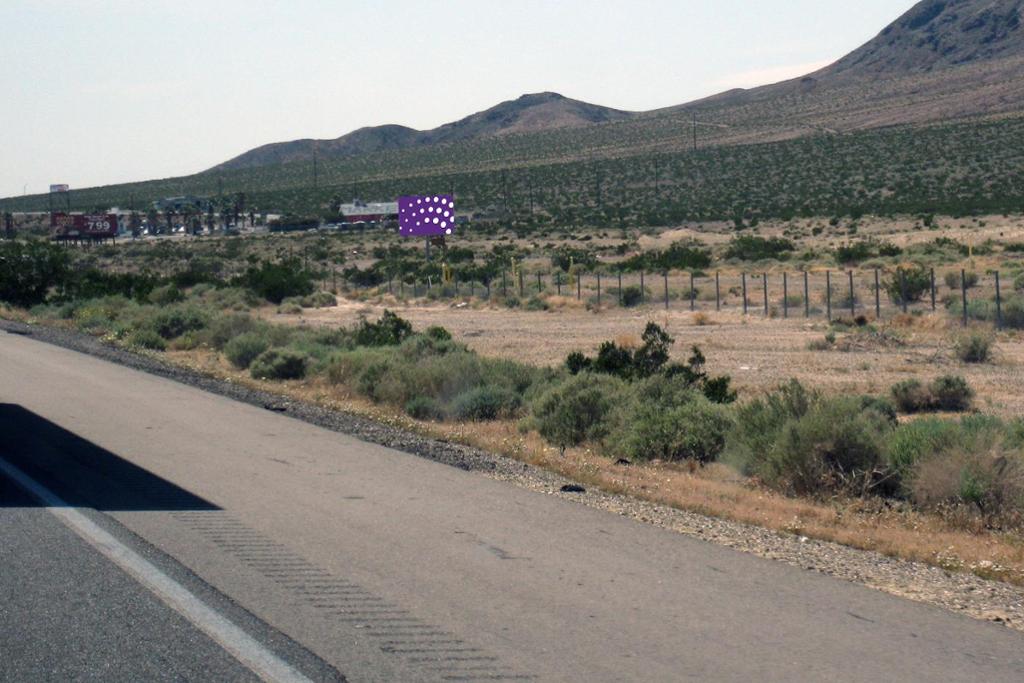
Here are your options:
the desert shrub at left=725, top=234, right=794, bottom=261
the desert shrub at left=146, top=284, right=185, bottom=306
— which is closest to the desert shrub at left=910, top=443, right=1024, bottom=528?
the desert shrub at left=146, top=284, right=185, bottom=306

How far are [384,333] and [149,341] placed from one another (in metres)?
7.09

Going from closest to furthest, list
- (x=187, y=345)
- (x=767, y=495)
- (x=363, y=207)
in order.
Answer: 1. (x=767, y=495)
2. (x=187, y=345)
3. (x=363, y=207)

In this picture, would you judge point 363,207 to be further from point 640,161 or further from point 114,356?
point 114,356

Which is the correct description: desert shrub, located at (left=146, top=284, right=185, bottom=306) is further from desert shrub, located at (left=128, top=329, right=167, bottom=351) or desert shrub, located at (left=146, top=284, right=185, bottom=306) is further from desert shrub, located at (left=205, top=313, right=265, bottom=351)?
desert shrub, located at (left=205, top=313, right=265, bottom=351)

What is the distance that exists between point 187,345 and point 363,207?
8673 centimetres

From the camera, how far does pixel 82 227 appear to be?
395ft

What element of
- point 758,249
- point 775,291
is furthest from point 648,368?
point 758,249

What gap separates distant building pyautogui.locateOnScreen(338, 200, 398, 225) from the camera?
381ft

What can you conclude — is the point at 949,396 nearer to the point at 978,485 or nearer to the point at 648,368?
the point at 648,368

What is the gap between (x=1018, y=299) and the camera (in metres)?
36.4

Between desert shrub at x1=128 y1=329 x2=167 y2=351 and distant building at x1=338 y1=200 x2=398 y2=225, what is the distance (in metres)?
83.7

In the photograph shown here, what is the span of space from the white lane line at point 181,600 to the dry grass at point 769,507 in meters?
5.12

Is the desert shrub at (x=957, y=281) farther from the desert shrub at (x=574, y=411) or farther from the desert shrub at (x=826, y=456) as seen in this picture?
the desert shrub at (x=826, y=456)

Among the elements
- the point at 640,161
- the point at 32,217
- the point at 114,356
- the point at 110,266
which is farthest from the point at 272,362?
the point at 32,217
